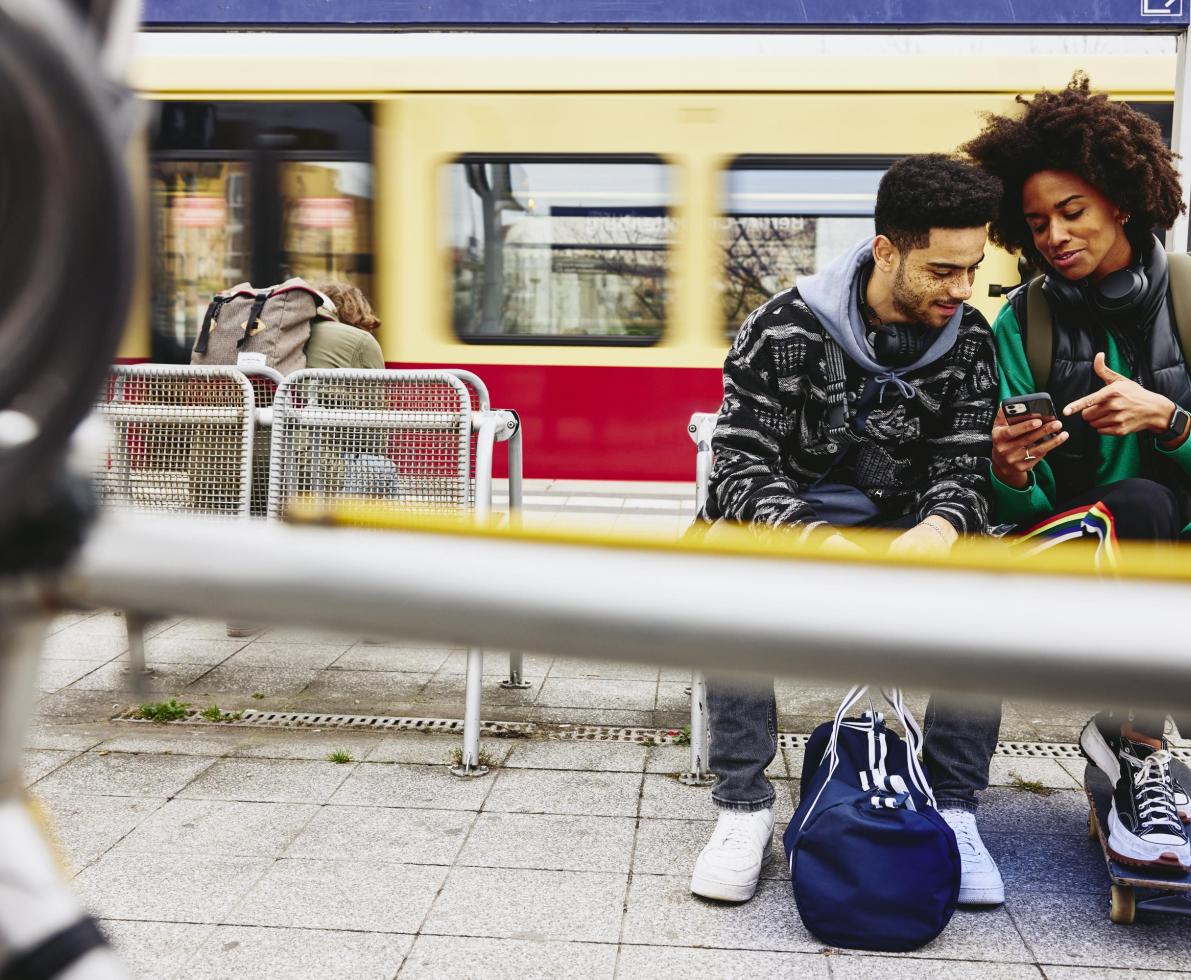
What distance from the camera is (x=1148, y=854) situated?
2.63 metres

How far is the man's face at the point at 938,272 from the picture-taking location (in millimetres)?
2842

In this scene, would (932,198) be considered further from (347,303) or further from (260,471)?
(347,303)

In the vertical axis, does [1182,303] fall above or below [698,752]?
above

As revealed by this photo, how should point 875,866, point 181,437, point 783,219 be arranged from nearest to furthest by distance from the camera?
point 875,866 → point 181,437 → point 783,219

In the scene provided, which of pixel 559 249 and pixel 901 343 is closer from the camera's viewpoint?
pixel 901 343

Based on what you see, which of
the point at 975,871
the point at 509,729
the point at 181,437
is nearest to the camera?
the point at 975,871

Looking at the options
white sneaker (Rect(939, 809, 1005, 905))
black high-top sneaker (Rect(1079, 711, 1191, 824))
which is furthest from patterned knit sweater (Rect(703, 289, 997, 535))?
white sneaker (Rect(939, 809, 1005, 905))

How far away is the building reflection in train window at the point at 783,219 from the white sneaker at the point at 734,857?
381 cm

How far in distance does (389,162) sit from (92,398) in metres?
6.30

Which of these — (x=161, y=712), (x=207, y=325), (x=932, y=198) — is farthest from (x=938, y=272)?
(x=207, y=325)

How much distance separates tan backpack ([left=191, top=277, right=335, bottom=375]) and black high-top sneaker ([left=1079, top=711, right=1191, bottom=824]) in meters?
3.42

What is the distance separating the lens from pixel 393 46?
6309 mm

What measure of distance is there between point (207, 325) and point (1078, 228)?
3.60 meters

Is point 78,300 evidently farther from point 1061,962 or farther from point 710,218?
point 710,218
